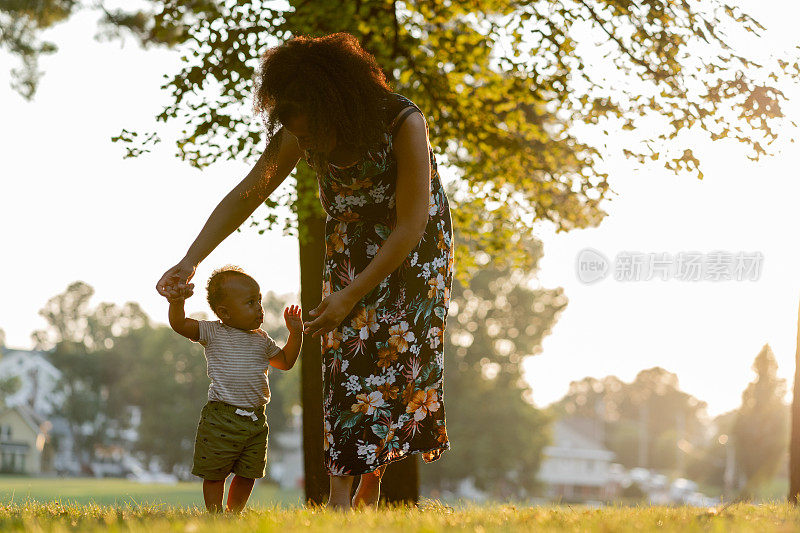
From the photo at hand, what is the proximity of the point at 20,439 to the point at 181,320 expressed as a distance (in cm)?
7694

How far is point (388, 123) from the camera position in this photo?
4.23 meters

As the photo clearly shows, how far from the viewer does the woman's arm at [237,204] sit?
15.1ft

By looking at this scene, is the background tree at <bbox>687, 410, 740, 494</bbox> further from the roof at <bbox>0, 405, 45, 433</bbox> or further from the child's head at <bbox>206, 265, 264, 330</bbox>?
the child's head at <bbox>206, 265, 264, 330</bbox>

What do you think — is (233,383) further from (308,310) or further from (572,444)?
(572,444)

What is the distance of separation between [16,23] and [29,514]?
11.2 meters

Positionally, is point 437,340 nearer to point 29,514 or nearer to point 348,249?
point 348,249

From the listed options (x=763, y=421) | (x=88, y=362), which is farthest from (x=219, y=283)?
(x=88, y=362)

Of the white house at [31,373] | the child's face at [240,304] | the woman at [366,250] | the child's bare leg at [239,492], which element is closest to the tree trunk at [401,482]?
the child's bare leg at [239,492]

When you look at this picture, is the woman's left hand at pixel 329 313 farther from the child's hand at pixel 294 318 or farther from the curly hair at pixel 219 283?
the curly hair at pixel 219 283

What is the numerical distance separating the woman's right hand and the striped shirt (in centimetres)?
46

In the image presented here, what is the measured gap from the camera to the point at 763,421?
52875 millimetres

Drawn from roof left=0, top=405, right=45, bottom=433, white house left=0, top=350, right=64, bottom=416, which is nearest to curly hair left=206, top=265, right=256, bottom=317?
roof left=0, top=405, right=45, bottom=433

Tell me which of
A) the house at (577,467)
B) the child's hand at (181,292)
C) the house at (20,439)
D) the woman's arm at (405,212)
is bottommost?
the house at (577,467)

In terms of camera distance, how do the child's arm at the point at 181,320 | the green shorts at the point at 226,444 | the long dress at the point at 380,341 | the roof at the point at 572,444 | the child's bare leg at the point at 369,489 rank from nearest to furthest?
the long dress at the point at 380,341
the child's bare leg at the point at 369,489
the child's arm at the point at 181,320
the green shorts at the point at 226,444
the roof at the point at 572,444
